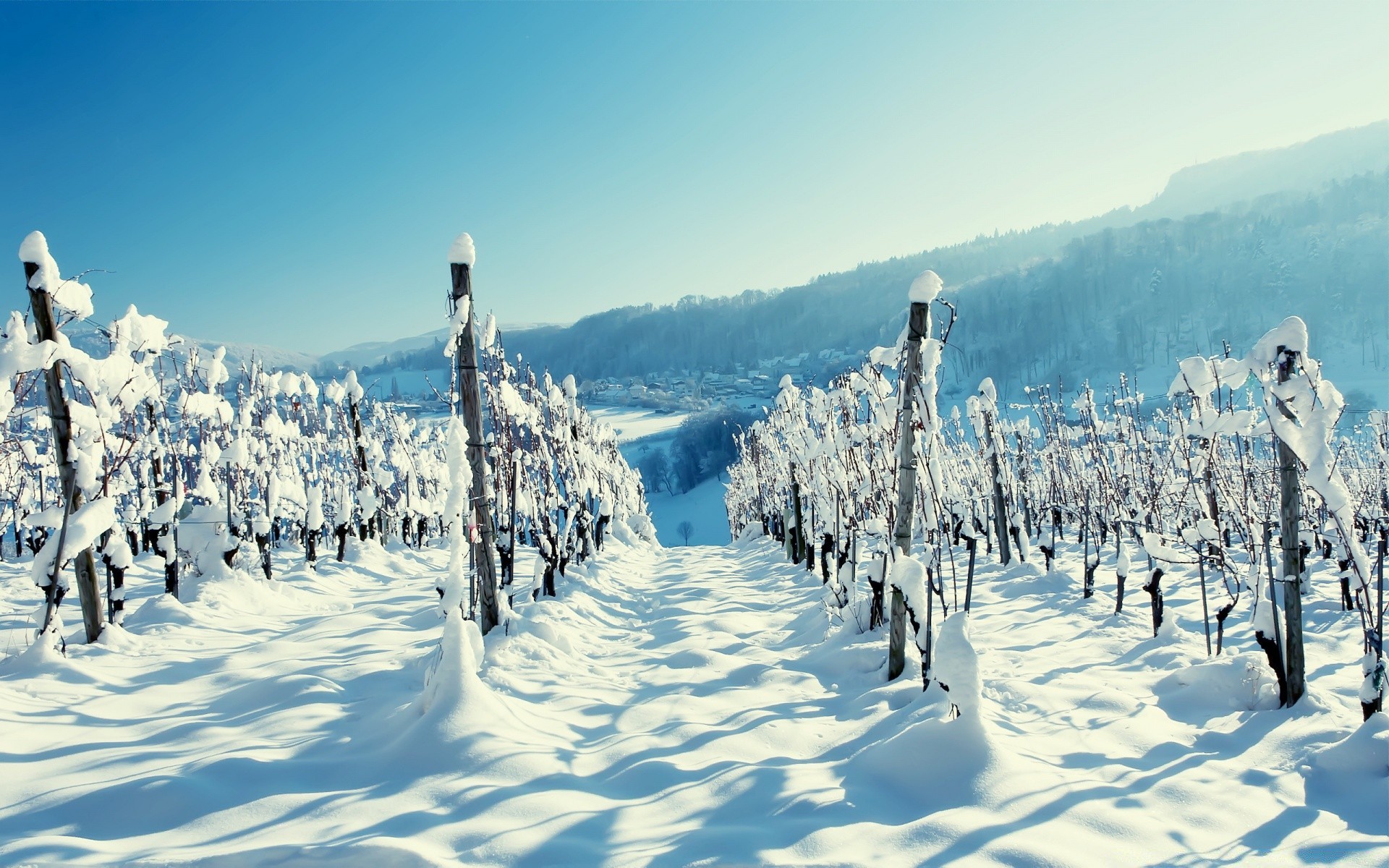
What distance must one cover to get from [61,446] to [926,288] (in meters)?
6.82

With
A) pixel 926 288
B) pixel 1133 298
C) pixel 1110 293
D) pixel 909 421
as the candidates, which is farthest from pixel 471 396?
pixel 1110 293

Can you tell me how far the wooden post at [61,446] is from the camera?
4.64 m

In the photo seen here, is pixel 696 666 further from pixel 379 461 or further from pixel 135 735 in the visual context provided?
pixel 379 461

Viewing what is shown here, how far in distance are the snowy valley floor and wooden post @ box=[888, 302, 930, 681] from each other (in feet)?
0.73

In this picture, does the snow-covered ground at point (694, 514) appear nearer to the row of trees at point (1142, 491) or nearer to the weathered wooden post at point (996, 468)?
the weathered wooden post at point (996, 468)

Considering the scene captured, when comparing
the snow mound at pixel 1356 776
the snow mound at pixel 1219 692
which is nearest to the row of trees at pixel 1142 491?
the snow mound at pixel 1219 692

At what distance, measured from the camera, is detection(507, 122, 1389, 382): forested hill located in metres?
99.1

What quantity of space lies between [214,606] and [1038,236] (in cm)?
19627

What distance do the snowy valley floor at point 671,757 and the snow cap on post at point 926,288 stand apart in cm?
268

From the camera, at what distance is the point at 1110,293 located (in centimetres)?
11475

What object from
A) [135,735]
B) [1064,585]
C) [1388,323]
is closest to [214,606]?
[135,735]

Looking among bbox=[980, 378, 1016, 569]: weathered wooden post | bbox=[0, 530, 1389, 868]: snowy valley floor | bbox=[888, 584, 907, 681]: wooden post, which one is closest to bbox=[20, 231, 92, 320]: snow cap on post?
bbox=[0, 530, 1389, 868]: snowy valley floor

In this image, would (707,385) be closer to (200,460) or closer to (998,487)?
(998,487)

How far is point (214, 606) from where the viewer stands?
7.15 metres
